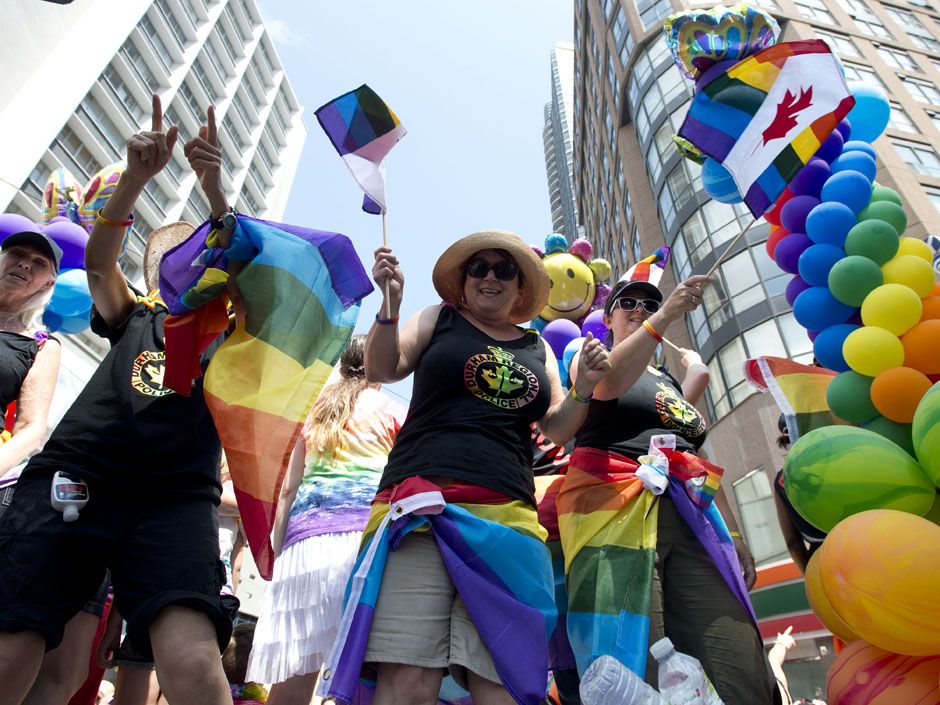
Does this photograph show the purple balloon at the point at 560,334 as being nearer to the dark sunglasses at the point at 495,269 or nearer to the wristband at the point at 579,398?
the dark sunglasses at the point at 495,269

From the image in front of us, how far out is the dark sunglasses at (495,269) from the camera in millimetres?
2303

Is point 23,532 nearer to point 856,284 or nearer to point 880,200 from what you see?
point 856,284

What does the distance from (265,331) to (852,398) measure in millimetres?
2507

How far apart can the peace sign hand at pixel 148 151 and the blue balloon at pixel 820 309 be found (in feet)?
10.5

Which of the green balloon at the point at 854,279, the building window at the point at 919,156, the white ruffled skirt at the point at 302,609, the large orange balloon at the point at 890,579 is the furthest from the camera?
the building window at the point at 919,156

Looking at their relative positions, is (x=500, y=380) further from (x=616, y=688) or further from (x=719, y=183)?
(x=719, y=183)

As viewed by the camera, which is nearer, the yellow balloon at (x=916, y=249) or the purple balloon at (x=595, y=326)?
the yellow balloon at (x=916, y=249)

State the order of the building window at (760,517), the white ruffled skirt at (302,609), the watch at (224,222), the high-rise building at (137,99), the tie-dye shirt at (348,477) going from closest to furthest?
the watch at (224,222) < the white ruffled skirt at (302,609) < the tie-dye shirt at (348,477) < the building window at (760,517) < the high-rise building at (137,99)

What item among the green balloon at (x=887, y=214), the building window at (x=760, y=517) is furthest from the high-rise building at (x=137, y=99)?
the building window at (x=760, y=517)

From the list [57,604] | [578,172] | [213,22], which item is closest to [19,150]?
[213,22]

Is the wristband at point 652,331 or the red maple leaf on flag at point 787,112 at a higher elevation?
the red maple leaf on flag at point 787,112

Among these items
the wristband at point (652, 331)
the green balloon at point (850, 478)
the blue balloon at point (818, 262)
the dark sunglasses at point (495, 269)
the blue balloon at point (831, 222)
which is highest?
the blue balloon at point (831, 222)

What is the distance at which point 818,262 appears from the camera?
3.43 m

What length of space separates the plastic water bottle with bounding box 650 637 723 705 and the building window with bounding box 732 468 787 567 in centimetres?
1369
